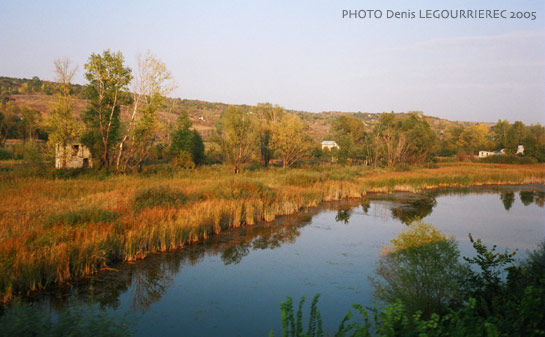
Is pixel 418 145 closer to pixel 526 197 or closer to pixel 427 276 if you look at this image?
pixel 526 197

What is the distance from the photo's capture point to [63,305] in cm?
779

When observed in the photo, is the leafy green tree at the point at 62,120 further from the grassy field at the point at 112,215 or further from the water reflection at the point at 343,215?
the water reflection at the point at 343,215

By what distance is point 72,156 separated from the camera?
27.5m

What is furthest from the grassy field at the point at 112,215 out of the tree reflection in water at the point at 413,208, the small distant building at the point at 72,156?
the tree reflection in water at the point at 413,208

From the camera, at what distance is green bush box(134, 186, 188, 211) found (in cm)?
1468

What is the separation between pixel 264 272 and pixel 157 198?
6466mm

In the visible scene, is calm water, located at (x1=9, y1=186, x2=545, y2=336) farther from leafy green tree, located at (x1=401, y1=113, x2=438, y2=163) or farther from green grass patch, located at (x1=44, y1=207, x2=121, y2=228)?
leafy green tree, located at (x1=401, y1=113, x2=438, y2=163)

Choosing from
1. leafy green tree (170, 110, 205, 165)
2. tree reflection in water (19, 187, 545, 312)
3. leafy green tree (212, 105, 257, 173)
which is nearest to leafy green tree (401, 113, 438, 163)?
leafy green tree (212, 105, 257, 173)

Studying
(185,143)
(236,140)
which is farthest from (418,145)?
(185,143)

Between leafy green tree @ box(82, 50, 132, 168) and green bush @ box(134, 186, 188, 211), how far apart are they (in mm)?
11954

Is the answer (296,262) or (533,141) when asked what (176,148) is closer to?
(296,262)

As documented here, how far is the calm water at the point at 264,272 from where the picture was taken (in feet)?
25.9

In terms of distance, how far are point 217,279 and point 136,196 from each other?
6641 millimetres

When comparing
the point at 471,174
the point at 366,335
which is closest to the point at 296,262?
the point at 366,335
